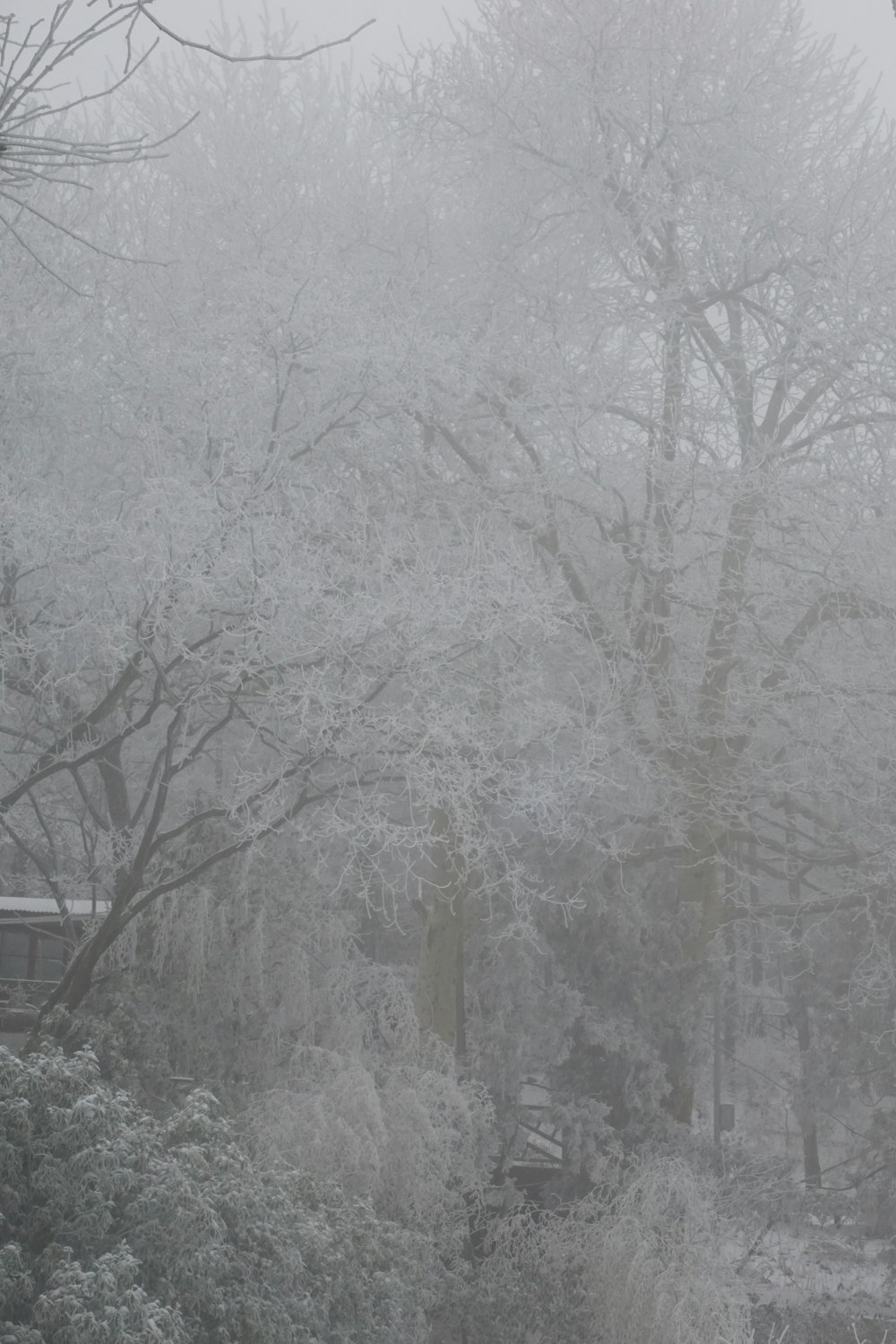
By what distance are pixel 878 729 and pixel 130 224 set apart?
9.37m

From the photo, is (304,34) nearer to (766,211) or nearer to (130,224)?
(130,224)

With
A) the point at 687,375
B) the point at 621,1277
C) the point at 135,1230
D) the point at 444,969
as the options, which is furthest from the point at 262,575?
the point at 687,375

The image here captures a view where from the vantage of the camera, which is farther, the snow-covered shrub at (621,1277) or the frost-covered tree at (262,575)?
the frost-covered tree at (262,575)

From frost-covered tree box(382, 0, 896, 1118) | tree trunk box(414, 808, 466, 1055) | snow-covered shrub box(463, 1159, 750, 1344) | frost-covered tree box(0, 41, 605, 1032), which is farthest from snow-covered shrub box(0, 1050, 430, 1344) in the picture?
tree trunk box(414, 808, 466, 1055)

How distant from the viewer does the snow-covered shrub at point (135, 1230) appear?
16.2ft

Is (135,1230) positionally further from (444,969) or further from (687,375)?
(687,375)

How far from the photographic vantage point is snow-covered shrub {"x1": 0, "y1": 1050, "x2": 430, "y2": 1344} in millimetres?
Result: 4926

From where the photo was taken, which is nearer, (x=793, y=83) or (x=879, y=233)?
(x=879, y=233)

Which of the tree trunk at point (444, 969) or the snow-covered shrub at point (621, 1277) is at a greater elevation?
the tree trunk at point (444, 969)

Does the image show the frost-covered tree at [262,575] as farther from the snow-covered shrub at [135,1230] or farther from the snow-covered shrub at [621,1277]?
the snow-covered shrub at [135,1230]

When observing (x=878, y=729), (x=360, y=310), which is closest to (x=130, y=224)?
(x=360, y=310)

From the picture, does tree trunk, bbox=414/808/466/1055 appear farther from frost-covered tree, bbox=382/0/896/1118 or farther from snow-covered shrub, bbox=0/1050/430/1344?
snow-covered shrub, bbox=0/1050/430/1344

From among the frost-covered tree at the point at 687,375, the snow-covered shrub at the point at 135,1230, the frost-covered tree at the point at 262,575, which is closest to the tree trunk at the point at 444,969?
the frost-covered tree at the point at 262,575

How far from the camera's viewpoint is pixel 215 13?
1959 centimetres
